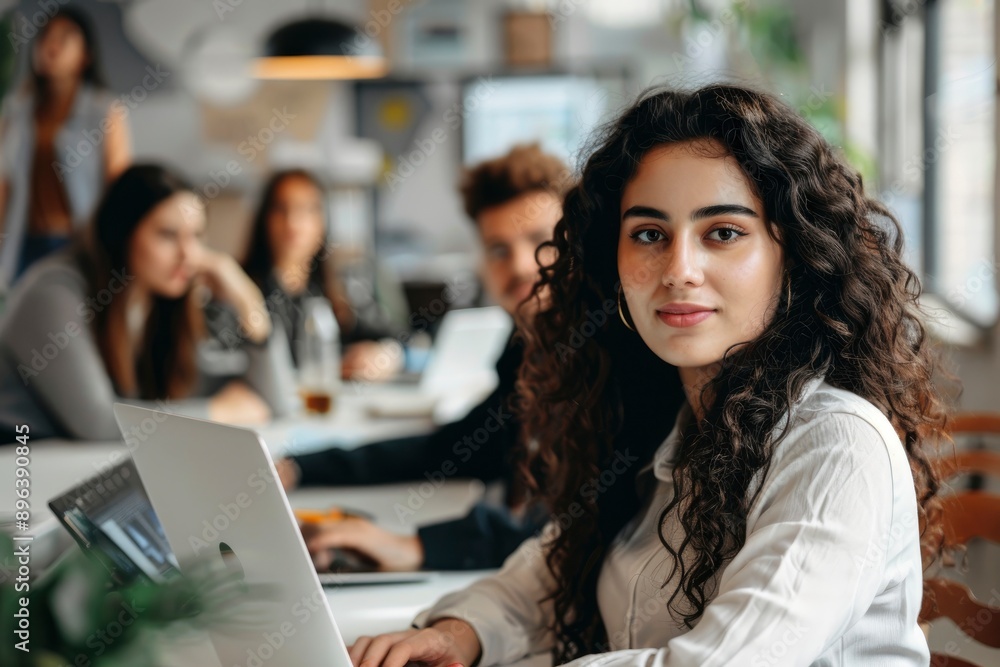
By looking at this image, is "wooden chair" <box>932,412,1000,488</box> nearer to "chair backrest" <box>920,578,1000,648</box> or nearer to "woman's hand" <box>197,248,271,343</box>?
"chair backrest" <box>920,578,1000,648</box>

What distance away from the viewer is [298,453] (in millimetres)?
2125

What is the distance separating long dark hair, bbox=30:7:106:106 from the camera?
13.9 ft

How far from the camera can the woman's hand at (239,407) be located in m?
2.59

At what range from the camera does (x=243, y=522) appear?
82 cm

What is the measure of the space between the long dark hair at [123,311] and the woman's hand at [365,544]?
1.47 meters

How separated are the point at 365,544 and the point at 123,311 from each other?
1.54 metres

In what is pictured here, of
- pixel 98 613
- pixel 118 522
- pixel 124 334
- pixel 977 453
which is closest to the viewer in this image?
pixel 98 613

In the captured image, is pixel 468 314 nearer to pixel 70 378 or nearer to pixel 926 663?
pixel 70 378

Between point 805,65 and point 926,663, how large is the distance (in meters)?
4.07

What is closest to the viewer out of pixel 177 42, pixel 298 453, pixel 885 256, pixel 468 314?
pixel 885 256

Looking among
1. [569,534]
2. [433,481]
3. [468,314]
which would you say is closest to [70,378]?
[433,481]

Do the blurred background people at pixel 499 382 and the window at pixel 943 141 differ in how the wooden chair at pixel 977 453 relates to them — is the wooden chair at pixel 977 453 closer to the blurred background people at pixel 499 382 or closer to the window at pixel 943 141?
the blurred background people at pixel 499 382

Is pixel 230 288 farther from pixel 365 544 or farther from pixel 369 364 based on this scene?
pixel 365 544

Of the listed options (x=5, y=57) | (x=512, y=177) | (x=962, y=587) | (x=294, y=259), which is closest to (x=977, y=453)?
(x=962, y=587)
